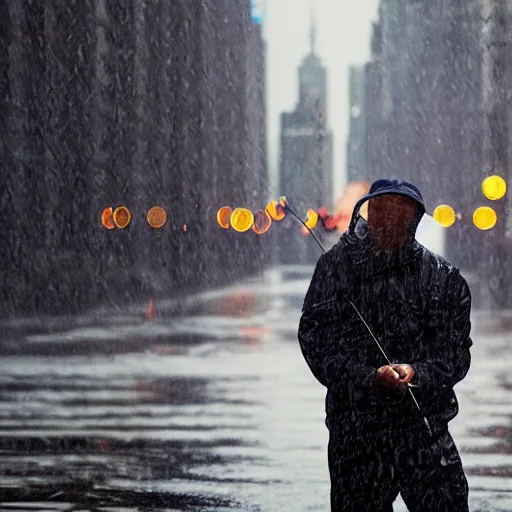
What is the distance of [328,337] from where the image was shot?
13.5ft

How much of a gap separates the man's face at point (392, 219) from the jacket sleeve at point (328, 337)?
0.21 m

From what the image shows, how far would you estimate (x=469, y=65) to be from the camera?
112 m

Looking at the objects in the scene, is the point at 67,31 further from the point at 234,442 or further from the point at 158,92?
the point at 234,442

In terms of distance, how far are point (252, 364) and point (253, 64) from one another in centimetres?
12797

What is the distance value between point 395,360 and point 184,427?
250 inches

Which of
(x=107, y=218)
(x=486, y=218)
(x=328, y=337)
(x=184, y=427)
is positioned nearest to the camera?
(x=328, y=337)

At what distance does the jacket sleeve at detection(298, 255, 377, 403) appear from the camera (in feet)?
13.3

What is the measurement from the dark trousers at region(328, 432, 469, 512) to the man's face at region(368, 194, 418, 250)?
24.9 inches

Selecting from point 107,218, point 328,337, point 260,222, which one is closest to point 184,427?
point 328,337

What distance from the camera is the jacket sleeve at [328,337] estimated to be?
4043 mm

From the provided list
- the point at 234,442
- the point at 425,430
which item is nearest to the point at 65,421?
the point at 234,442

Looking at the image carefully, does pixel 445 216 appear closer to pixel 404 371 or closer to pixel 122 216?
pixel 122 216

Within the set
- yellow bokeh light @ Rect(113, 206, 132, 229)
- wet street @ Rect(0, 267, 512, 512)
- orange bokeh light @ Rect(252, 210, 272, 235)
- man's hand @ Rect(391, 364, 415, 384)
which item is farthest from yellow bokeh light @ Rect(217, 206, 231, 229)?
man's hand @ Rect(391, 364, 415, 384)

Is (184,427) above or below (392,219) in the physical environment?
below
